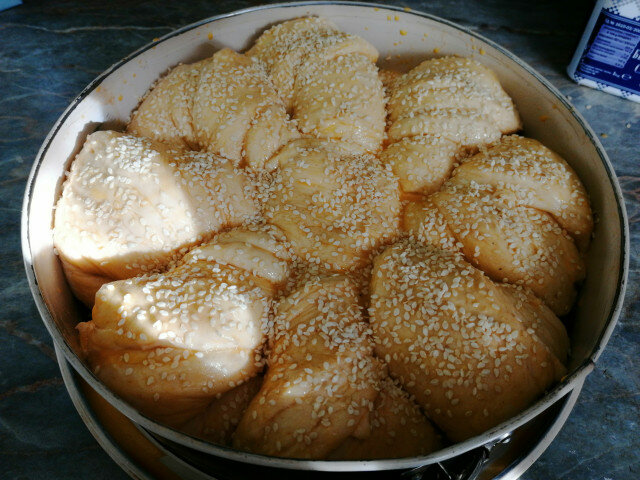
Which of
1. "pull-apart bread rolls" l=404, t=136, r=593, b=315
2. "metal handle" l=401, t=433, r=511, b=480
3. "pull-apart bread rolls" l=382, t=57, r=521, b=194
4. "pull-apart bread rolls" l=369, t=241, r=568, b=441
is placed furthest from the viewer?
"pull-apart bread rolls" l=382, t=57, r=521, b=194

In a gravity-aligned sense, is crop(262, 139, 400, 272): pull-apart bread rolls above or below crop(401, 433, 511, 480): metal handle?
above

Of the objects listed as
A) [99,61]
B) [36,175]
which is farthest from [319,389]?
[99,61]

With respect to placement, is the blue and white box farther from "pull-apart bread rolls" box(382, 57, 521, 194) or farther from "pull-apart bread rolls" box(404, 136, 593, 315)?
"pull-apart bread rolls" box(404, 136, 593, 315)

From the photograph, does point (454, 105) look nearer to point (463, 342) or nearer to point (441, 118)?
point (441, 118)

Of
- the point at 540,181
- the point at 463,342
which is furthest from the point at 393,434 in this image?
the point at 540,181

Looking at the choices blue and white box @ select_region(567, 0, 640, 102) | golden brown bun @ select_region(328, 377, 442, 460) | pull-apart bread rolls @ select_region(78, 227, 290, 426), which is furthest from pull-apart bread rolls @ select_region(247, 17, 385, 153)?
blue and white box @ select_region(567, 0, 640, 102)

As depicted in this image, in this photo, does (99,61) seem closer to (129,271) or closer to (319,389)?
(129,271)
